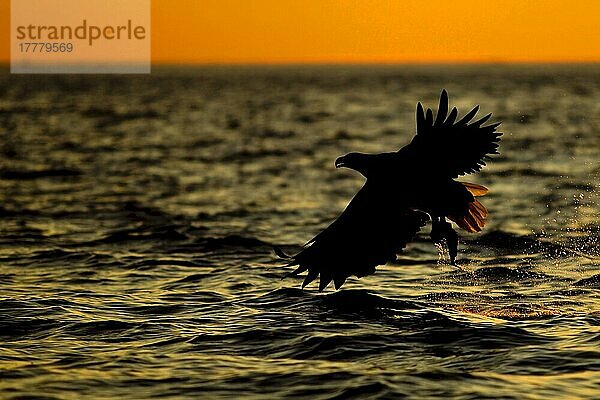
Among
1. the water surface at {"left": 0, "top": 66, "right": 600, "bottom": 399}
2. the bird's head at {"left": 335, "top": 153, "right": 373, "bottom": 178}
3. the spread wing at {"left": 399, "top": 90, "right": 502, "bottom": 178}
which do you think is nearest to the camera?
the water surface at {"left": 0, "top": 66, "right": 600, "bottom": 399}

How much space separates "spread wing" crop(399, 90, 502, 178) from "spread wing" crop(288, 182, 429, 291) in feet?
1.94

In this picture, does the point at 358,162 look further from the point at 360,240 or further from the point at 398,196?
the point at 360,240

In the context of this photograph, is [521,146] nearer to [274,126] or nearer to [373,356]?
[274,126]

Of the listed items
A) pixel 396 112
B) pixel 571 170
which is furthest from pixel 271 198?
pixel 396 112

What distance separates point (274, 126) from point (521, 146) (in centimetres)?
2347

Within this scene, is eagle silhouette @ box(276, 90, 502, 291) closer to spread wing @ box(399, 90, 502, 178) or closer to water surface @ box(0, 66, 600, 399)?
spread wing @ box(399, 90, 502, 178)

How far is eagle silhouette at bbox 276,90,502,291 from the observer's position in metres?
10.9

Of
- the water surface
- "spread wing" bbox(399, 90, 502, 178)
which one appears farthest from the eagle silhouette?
the water surface

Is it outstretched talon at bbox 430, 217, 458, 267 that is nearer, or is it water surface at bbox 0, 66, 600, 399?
water surface at bbox 0, 66, 600, 399

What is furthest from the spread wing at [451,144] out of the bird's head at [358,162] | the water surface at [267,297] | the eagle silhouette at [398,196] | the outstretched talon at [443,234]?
the water surface at [267,297]

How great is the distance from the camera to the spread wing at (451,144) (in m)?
10.9

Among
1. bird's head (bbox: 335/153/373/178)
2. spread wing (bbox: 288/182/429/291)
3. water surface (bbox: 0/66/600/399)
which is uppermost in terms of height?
bird's head (bbox: 335/153/373/178)

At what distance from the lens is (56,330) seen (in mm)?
11984

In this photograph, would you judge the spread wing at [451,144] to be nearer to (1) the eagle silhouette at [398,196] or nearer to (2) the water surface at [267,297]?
(1) the eagle silhouette at [398,196]
